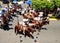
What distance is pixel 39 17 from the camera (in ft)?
66.7

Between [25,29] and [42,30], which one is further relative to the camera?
[42,30]

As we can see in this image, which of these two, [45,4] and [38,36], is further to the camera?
[45,4]

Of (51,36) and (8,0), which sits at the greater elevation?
(51,36)

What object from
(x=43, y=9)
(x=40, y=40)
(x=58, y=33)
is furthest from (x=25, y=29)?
(x=43, y=9)

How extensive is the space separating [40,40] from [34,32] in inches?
66.2

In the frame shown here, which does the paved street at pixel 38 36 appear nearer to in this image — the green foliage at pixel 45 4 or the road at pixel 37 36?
the road at pixel 37 36

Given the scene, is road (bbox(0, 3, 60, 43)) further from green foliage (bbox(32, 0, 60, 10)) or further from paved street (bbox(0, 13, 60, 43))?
green foliage (bbox(32, 0, 60, 10))

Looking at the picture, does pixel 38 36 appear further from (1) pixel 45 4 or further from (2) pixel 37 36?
(1) pixel 45 4

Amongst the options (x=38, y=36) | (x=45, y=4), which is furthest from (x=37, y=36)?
(x=45, y=4)

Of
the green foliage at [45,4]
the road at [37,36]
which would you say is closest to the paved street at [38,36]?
the road at [37,36]

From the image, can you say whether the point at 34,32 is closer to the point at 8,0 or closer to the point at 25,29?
the point at 25,29

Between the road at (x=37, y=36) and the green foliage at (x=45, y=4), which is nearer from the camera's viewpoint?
the road at (x=37, y=36)

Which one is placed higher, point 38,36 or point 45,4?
point 45,4

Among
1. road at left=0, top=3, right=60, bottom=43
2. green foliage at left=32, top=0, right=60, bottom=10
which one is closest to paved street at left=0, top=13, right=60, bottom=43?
road at left=0, top=3, right=60, bottom=43
